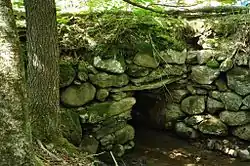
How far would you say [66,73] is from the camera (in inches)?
168

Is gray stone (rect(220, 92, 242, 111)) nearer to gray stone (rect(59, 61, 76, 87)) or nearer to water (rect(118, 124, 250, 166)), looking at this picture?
water (rect(118, 124, 250, 166))

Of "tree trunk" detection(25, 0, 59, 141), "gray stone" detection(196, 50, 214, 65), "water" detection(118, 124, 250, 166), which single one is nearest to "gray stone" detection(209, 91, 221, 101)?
"gray stone" detection(196, 50, 214, 65)

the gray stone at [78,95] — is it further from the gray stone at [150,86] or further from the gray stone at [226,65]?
the gray stone at [226,65]

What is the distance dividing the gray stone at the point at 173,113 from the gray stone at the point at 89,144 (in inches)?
58.7

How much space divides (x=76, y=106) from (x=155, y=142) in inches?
64.5

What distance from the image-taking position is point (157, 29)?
16.5 feet

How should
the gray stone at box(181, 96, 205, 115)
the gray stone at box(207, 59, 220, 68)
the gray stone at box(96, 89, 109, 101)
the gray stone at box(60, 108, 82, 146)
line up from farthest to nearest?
the gray stone at box(181, 96, 205, 115) → the gray stone at box(207, 59, 220, 68) → the gray stone at box(96, 89, 109, 101) → the gray stone at box(60, 108, 82, 146)

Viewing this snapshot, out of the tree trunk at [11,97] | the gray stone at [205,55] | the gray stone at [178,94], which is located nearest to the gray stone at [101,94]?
the gray stone at [178,94]

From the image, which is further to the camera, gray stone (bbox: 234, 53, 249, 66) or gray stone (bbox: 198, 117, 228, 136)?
gray stone (bbox: 198, 117, 228, 136)

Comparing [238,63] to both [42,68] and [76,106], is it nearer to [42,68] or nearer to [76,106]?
[76,106]

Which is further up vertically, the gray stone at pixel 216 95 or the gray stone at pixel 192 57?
the gray stone at pixel 192 57

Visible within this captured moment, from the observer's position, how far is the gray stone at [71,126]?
164 inches

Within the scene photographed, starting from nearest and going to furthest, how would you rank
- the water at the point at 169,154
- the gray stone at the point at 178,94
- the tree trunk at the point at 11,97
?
the tree trunk at the point at 11,97
the water at the point at 169,154
the gray stone at the point at 178,94

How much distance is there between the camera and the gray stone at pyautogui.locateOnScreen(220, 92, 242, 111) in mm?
5102
